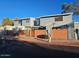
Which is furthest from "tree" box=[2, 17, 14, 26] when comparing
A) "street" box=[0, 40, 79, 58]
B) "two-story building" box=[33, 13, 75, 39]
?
"two-story building" box=[33, 13, 75, 39]

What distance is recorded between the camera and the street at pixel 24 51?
19.1ft

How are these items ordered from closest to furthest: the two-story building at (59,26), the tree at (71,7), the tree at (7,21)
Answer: the tree at (7,21) < the tree at (71,7) < the two-story building at (59,26)

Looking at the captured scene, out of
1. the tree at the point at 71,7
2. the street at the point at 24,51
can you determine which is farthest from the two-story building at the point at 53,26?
the street at the point at 24,51

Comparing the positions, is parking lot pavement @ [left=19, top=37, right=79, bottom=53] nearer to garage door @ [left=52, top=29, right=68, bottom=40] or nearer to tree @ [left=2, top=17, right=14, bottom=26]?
garage door @ [left=52, top=29, right=68, bottom=40]

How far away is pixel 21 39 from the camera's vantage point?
6.01 meters

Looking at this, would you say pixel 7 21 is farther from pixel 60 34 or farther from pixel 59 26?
pixel 59 26

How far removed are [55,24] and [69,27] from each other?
1.03 ft

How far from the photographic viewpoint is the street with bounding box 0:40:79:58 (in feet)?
19.1

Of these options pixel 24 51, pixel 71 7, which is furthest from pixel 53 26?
pixel 24 51

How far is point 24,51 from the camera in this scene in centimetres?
612

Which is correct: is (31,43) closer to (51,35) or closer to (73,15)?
(51,35)

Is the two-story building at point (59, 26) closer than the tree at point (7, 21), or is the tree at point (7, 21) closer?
the tree at point (7, 21)

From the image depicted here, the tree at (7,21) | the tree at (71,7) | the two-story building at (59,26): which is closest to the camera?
the tree at (7,21)

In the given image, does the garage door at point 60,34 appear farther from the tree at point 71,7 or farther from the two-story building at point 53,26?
the tree at point 71,7
